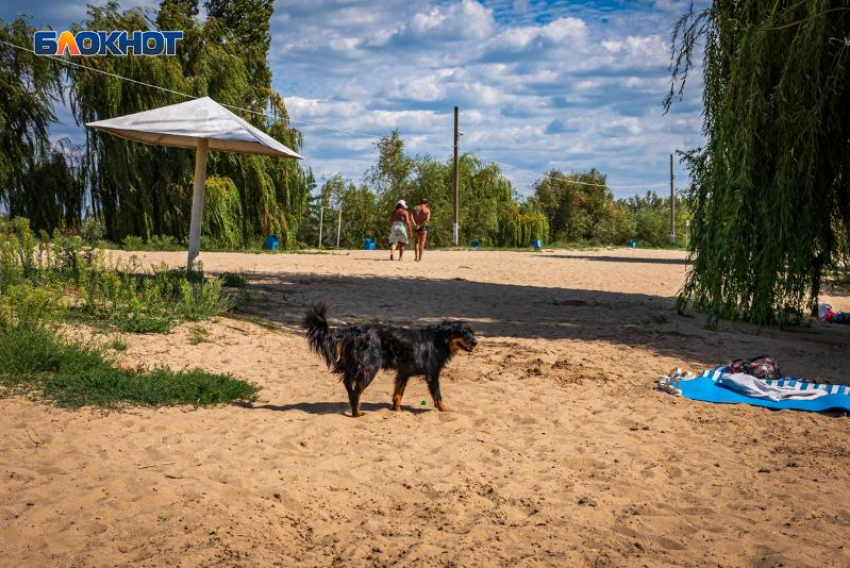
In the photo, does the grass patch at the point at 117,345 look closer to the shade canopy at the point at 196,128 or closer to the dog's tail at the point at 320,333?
the dog's tail at the point at 320,333

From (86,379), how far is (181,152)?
765 inches

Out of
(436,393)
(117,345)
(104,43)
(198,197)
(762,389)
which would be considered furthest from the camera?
(104,43)

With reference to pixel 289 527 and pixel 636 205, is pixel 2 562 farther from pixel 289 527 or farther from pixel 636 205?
pixel 636 205

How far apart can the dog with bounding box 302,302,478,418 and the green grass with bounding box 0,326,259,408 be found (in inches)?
43.8

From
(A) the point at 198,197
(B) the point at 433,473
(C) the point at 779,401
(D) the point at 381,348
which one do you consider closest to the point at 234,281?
(A) the point at 198,197

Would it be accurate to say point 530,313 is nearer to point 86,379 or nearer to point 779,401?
point 779,401

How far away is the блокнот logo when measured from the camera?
76.3 feet

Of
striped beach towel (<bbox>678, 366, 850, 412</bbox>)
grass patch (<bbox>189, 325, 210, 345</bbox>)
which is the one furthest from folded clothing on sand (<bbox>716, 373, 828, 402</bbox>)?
grass patch (<bbox>189, 325, 210, 345</bbox>)

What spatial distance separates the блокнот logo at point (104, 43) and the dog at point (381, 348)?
20.9 m

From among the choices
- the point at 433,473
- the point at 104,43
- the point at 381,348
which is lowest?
the point at 433,473

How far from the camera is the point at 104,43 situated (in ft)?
79.0

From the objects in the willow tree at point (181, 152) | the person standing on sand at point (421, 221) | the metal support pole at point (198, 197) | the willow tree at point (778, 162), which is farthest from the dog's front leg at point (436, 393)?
the willow tree at point (181, 152)

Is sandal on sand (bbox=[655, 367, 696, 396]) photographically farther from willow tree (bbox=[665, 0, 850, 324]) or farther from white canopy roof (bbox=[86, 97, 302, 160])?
white canopy roof (bbox=[86, 97, 302, 160])

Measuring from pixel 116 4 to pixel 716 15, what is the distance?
19.8 metres
